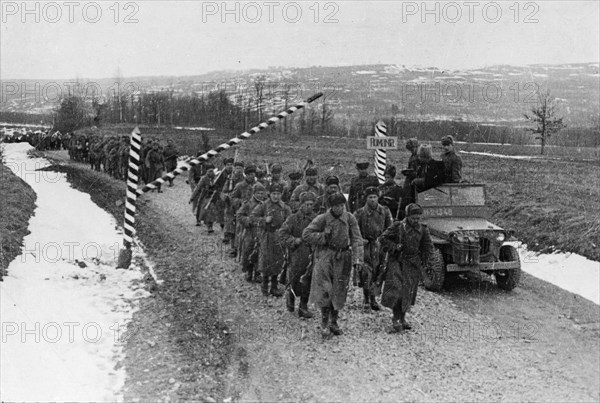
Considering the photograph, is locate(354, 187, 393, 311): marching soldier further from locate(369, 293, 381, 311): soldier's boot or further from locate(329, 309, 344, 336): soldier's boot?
locate(329, 309, 344, 336): soldier's boot

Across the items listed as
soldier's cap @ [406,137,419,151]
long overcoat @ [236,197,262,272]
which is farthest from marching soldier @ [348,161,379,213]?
long overcoat @ [236,197,262,272]

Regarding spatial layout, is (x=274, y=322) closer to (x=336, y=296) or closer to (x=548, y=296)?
(x=336, y=296)

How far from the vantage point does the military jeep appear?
31.5 feet

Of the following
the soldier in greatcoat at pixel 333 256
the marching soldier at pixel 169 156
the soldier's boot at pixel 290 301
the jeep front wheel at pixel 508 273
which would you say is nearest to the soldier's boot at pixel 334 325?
the soldier in greatcoat at pixel 333 256

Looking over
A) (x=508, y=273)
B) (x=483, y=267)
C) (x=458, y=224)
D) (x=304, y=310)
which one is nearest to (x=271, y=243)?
(x=304, y=310)

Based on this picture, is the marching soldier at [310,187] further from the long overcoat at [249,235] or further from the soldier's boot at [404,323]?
the soldier's boot at [404,323]

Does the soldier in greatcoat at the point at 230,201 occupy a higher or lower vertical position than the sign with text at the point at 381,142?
lower

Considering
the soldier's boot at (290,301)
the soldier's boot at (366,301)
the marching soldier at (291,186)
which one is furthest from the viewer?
the marching soldier at (291,186)

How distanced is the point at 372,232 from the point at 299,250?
4.43 ft

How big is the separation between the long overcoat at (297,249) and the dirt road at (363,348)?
48cm

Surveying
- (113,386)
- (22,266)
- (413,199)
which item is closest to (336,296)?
(113,386)

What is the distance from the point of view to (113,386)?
621 cm

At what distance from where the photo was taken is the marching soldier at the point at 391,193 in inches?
428

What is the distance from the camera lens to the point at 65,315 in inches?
320
